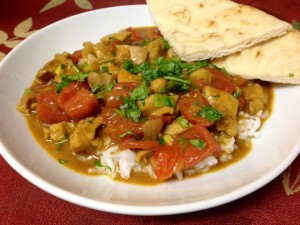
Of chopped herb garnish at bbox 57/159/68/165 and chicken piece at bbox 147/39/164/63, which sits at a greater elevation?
chicken piece at bbox 147/39/164/63

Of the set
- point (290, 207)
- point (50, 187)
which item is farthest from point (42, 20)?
point (290, 207)

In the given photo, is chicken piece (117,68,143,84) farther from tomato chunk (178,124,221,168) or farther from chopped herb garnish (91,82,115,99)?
tomato chunk (178,124,221,168)

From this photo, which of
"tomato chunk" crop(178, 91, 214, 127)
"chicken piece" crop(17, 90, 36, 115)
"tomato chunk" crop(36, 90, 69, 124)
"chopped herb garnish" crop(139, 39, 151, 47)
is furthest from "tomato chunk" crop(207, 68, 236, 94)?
"chicken piece" crop(17, 90, 36, 115)

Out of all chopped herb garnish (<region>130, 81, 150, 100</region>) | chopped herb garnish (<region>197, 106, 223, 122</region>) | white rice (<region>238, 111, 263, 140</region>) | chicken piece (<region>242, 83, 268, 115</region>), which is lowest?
white rice (<region>238, 111, 263, 140</region>)

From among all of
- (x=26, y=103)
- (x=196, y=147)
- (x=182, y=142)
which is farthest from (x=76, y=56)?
(x=196, y=147)

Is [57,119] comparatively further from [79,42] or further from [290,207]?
[290,207]

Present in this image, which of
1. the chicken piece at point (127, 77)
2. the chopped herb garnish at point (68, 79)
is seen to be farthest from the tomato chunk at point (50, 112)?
the chicken piece at point (127, 77)

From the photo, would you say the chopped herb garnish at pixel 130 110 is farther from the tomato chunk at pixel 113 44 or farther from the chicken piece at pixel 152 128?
the tomato chunk at pixel 113 44
